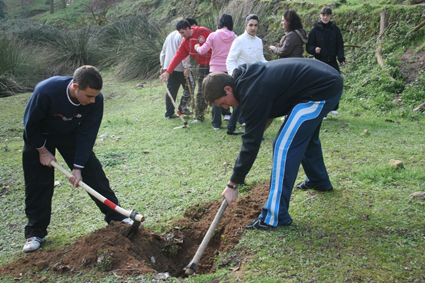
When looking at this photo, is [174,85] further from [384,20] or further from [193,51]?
[384,20]

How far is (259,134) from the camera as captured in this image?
3084 millimetres

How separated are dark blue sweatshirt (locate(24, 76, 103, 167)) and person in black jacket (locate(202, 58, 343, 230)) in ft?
3.99

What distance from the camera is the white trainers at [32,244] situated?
11.9 feet

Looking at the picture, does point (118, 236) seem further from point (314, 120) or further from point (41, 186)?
point (314, 120)

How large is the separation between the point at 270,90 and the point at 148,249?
1925 mm

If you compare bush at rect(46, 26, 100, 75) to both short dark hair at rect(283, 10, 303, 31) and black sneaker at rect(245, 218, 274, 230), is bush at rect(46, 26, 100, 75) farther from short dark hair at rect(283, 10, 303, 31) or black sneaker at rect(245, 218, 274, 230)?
black sneaker at rect(245, 218, 274, 230)

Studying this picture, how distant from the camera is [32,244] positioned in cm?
364

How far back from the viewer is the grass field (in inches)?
116

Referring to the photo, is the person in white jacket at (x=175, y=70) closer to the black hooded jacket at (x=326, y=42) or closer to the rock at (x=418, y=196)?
the black hooded jacket at (x=326, y=42)

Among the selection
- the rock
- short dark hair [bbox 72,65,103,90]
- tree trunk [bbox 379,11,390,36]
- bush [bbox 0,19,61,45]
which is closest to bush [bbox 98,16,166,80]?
bush [bbox 0,19,61,45]

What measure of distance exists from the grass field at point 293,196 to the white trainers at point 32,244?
92 millimetres

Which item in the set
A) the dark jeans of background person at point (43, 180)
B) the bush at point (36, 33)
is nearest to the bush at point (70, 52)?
the bush at point (36, 33)

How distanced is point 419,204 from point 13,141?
7.21 meters

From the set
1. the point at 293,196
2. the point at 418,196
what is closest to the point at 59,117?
the point at 293,196
